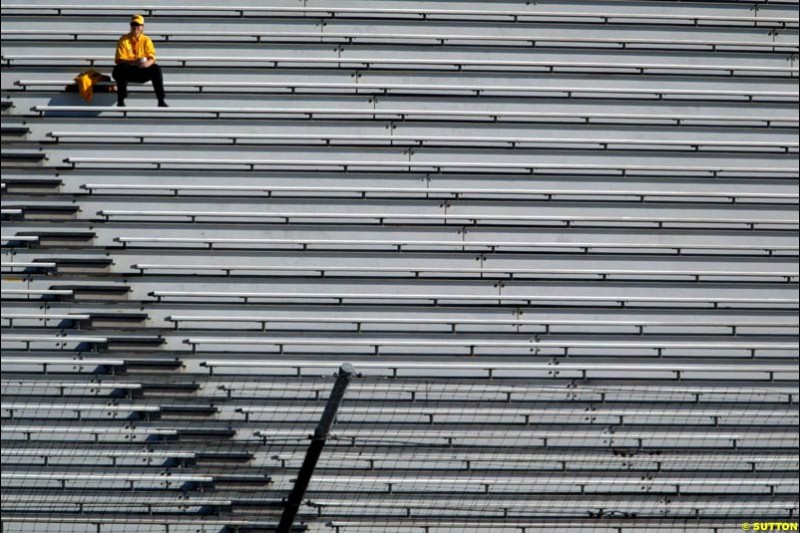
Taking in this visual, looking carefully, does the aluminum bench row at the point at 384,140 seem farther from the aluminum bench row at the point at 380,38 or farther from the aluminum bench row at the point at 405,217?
the aluminum bench row at the point at 380,38

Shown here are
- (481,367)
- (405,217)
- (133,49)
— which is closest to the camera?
(481,367)

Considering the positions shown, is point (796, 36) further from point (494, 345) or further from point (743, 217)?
point (494, 345)

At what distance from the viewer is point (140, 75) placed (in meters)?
7.91

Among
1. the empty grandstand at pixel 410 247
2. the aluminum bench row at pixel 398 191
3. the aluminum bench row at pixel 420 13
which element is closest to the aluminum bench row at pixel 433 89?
the empty grandstand at pixel 410 247

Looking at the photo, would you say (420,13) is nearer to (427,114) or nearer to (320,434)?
(427,114)

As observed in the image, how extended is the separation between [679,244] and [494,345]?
4.10ft

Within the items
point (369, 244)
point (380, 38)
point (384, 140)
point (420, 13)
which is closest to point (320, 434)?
point (369, 244)

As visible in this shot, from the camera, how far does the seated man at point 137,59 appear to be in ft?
A: 25.8

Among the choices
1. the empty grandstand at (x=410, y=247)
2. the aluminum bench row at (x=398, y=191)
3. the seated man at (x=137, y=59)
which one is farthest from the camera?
the aluminum bench row at (x=398, y=191)

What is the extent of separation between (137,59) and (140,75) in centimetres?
9

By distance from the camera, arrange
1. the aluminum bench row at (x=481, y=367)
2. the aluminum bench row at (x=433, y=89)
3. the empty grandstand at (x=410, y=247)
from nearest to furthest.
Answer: the empty grandstand at (x=410, y=247) < the aluminum bench row at (x=481, y=367) < the aluminum bench row at (x=433, y=89)

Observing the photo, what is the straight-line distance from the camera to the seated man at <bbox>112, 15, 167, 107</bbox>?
788 centimetres

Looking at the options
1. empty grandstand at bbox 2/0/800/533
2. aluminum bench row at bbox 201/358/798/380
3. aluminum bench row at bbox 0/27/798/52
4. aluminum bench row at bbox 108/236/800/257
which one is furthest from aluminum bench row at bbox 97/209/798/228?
aluminum bench row at bbox 0/27/798/52

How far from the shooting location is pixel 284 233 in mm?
7992
